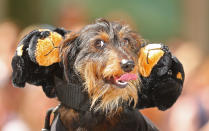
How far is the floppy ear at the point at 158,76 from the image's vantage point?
150cm

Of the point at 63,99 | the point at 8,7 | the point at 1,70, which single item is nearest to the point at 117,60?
the point at 63,99

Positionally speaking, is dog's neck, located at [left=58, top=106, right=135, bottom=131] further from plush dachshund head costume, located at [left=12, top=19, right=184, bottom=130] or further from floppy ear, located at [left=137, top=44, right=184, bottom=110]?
floppy ear, located at [left=137, top=44, right=184, bottom=110]

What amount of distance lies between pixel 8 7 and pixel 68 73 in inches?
152

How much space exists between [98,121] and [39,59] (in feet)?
0.83

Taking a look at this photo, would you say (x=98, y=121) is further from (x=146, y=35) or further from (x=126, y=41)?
(x=146, y=35)

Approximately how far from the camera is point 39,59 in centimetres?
148

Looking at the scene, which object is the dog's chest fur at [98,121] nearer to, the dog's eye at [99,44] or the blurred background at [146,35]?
the dog's eye at [99,44]

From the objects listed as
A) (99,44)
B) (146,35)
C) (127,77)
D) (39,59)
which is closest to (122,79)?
(127,77)

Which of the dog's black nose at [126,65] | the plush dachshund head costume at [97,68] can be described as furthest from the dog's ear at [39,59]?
the dog's black nose at [126,65]

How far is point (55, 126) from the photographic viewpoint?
1.54 meters

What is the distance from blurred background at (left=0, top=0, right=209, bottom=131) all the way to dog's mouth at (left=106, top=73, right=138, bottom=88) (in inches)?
11.9

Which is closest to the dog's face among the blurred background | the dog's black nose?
the dog's black nose

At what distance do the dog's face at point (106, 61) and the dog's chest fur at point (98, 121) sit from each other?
0.09 feet

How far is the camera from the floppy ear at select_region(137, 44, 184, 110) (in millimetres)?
1496
